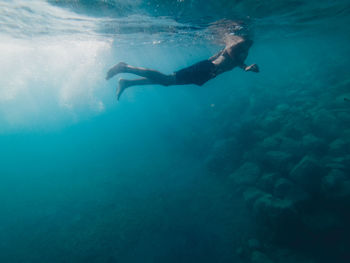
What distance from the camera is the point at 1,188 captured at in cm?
2348

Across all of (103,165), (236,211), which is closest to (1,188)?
(103,165)

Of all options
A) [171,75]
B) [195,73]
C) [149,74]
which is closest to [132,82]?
[149,74]

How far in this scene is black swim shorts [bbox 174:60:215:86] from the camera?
5.37 meters

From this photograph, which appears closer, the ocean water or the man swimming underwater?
the man swimming underwater

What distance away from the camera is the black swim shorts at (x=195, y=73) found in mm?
5367

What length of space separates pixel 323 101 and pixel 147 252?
18516 mm

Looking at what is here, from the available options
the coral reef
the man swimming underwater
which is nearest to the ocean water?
the coral reef

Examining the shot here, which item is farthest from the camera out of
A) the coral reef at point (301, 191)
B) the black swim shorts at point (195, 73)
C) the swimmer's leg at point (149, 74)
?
the coral reef at point (301, 191)

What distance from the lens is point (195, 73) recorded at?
215 inches

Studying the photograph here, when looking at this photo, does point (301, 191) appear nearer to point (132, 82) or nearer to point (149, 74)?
point (149, 74)

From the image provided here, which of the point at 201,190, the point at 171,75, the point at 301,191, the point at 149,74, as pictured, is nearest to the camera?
the point at 149,74

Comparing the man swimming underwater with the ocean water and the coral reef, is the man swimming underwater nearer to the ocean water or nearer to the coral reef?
the ocean water

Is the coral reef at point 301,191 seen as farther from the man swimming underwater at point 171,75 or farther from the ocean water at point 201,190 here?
the man swimming underwater at point 171,75

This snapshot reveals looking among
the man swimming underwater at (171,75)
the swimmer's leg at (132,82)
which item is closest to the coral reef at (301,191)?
the man swimming underwater at (171,75)
